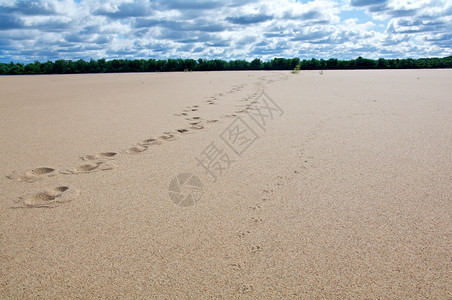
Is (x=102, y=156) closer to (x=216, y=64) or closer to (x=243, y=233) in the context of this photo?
(x=243, y=233)

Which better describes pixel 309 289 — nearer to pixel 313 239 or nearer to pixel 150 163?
pixel 313 239

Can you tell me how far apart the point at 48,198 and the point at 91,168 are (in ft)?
1.57

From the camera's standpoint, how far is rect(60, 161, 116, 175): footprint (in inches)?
86.0

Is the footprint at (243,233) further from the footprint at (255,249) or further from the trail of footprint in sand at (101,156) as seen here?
the trail of footprint in sand at (101,156)

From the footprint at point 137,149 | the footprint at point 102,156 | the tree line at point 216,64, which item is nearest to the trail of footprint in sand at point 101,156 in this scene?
the footprint at point 102,156

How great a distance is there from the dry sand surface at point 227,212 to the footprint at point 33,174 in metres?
0.01

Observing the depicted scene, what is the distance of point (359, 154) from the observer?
8.27ft

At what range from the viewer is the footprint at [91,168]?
218 cm

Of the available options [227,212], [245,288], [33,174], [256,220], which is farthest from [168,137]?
[245,288]

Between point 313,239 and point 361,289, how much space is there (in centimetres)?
31

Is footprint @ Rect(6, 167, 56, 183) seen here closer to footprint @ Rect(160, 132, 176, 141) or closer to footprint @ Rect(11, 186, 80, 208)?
footprint @ Rect(11, 186, 80, 208)

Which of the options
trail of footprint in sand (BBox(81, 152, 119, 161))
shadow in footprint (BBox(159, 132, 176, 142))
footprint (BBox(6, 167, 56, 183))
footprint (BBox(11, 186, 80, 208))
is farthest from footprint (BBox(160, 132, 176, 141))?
footprint (BBox(11, 186, 80, 208))

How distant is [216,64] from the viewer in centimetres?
2786

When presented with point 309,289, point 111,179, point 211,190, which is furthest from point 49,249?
point 309,289
